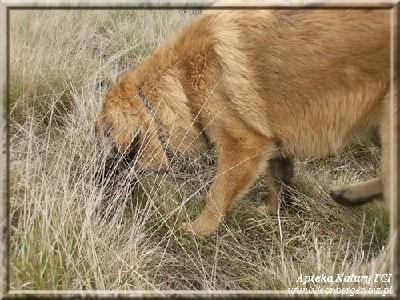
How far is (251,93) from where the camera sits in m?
3.35

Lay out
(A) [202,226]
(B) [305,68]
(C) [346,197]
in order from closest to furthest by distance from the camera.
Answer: (B) [305,68]
(A) [202,226]
(C) [346,197]

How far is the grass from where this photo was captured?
2.81 meters

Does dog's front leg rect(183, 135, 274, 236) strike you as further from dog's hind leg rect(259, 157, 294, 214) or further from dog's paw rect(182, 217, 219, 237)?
dog's hind leg rect(259, 157, 294, 214)

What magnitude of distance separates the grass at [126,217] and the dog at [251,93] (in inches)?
8.6

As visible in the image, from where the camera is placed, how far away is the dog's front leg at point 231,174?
338 centimetres

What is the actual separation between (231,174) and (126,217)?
2.34 ft

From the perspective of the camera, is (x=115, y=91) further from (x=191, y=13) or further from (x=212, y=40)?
(x=191, y=13)

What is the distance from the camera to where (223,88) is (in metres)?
3.33

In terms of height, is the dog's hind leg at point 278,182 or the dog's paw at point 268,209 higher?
the dog's hind leg at point 278,182

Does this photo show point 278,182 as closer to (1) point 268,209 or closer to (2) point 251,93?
(1) point 268,209

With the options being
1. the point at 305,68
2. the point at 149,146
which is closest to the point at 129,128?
the point at 149,146

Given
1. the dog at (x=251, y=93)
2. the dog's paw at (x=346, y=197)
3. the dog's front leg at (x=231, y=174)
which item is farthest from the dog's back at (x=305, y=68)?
the dog's paw at (x=346, y=197)

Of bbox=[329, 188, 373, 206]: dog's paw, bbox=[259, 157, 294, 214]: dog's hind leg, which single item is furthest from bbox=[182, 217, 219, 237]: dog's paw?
bbox=[329, 188, 373, 206]: dog's paw

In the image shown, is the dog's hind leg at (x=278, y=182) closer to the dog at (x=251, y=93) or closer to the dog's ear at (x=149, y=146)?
the dog at (x=251, y=93)
